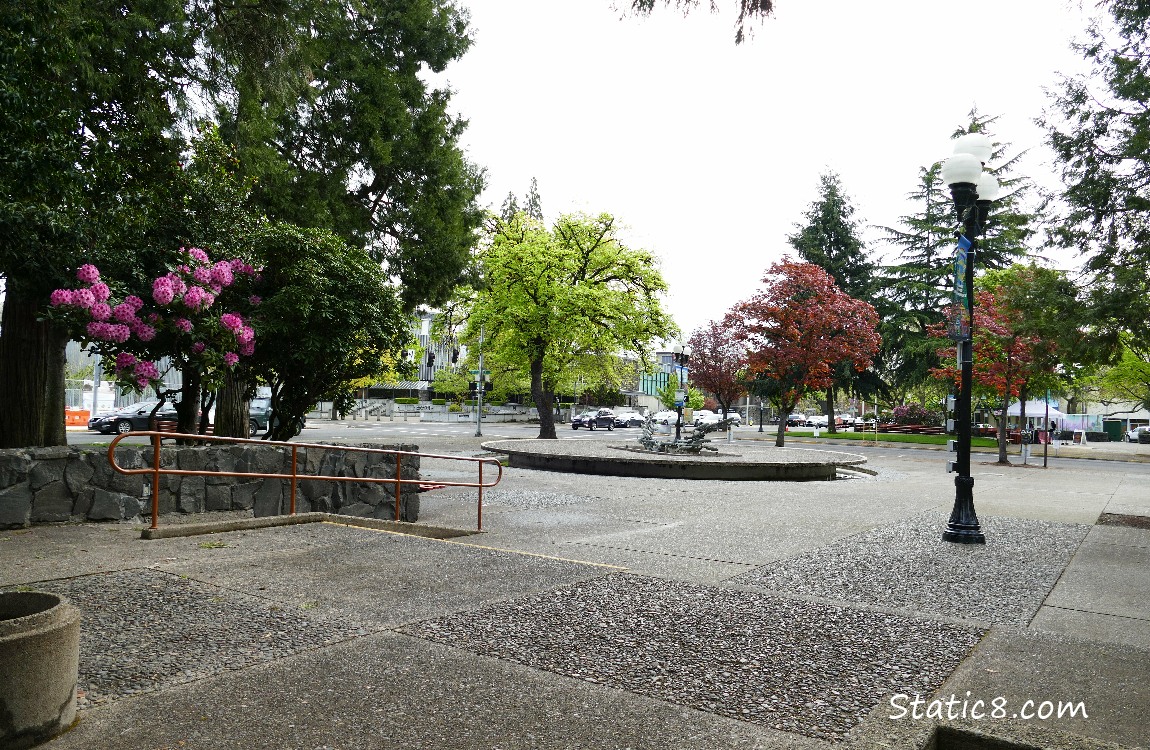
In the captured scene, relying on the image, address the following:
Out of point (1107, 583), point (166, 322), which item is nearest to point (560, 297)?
point (166, 322)

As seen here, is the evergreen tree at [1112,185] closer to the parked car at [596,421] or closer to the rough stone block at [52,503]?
the rough stone block at [52,503]

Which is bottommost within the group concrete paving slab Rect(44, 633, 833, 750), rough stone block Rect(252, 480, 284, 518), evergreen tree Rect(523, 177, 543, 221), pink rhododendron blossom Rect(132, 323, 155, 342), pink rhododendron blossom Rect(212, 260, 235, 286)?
concrete paving slab Rect(44, 633, 833, 750)

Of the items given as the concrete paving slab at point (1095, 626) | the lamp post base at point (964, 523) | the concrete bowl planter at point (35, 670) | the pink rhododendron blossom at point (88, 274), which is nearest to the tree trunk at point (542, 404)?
the lamp post base at point (964, 523)

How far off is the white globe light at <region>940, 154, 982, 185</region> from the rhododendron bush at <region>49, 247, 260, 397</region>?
29.4 ft

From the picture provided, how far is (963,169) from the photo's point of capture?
9.78 metres

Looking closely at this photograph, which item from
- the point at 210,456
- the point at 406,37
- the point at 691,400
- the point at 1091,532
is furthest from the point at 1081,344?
the point at 691,400

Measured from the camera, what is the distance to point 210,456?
8.85m

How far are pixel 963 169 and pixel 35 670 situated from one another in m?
10.3

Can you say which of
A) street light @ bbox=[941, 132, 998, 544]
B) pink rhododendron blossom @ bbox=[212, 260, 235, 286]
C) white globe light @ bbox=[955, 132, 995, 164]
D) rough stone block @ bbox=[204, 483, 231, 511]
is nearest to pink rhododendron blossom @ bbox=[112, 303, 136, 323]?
pink rhododendron blossom @ bbox=[212, 260, 235, 286]

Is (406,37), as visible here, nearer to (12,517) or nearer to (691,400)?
(12,517)

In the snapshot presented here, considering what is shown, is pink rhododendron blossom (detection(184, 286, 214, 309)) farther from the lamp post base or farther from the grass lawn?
the grass lawn

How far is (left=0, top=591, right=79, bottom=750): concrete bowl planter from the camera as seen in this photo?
302 centimetres

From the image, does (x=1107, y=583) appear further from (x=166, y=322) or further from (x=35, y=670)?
(x=166, y=322)

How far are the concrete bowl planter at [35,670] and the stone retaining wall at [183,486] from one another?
5025 millimetres
